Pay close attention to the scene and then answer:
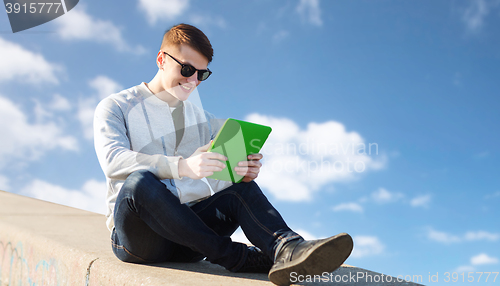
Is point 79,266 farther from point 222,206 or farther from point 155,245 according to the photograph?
point 222,206

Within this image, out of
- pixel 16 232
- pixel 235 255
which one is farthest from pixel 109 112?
pixel 16 232

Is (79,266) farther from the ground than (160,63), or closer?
closer

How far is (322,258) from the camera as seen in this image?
1406mm

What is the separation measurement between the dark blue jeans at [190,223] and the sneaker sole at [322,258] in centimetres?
15

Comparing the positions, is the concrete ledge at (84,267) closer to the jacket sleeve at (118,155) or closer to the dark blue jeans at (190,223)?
the dark blue jeans at (190,223)

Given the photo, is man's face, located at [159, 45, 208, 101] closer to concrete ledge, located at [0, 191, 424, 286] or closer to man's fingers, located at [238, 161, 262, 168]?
man's fingers, located at [238, 161, 262, 168]

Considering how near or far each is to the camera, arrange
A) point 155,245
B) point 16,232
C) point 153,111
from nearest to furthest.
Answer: point 155,245
point 153,111
point 16,232

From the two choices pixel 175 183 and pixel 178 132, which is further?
pixel 178 132

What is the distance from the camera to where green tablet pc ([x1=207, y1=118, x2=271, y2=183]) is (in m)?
1.65

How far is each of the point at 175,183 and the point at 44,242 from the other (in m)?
1.13

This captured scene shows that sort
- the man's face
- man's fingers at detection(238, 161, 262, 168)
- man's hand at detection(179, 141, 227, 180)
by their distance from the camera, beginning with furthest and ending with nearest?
1. the man's face
2. man's fingers at detection(238, 161, 262, 168)
3. man's hand at detection(179, 141, 227, 180)

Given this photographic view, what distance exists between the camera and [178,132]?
2.22 m

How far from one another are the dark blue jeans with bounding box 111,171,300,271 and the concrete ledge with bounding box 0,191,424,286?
0.10 m

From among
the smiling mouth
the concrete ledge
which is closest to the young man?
the smiling mouth
